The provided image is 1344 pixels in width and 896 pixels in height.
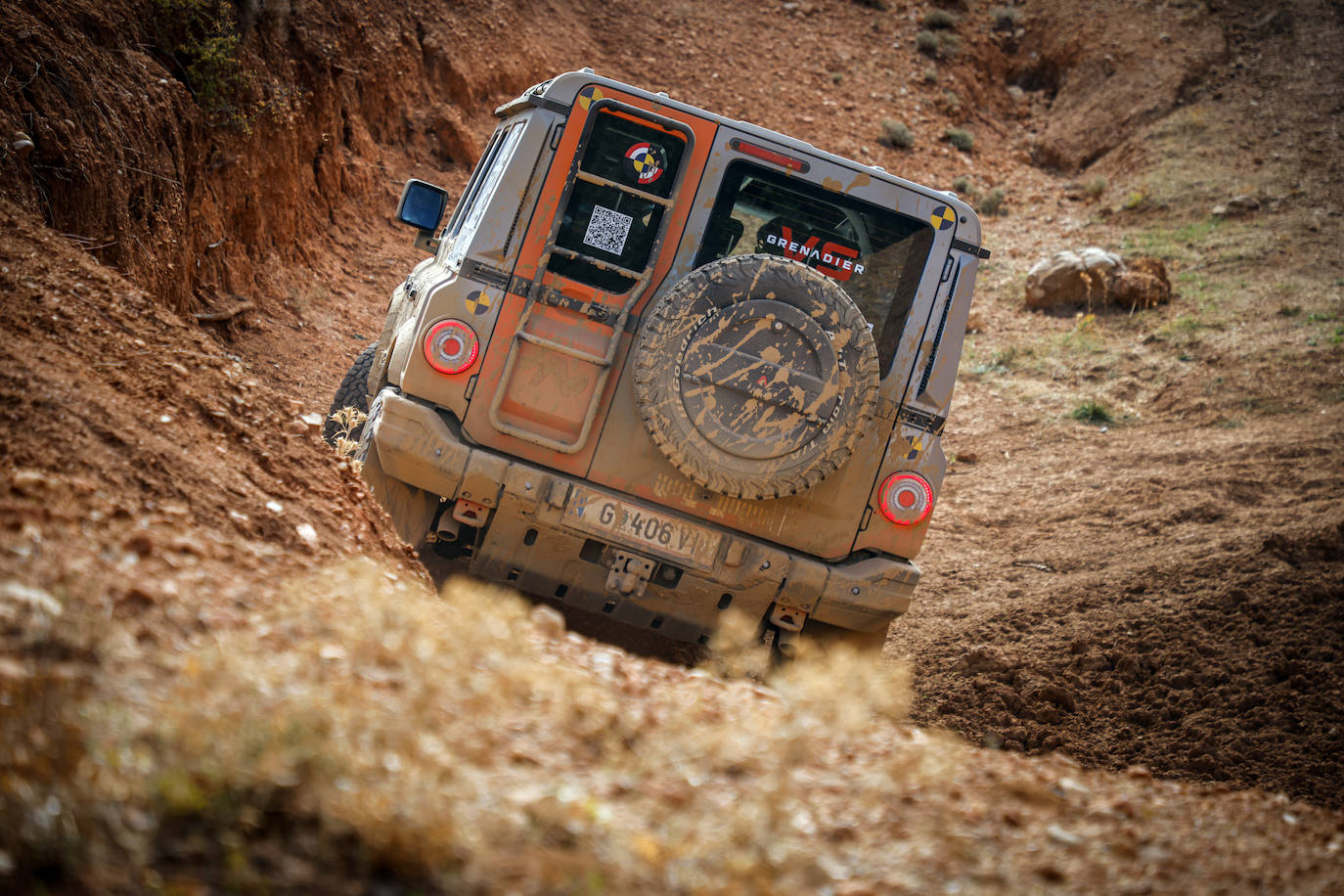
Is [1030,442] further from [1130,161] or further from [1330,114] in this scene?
[1330,114]

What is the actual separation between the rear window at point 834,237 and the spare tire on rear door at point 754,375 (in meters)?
0.41

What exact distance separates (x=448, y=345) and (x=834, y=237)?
5.77ft

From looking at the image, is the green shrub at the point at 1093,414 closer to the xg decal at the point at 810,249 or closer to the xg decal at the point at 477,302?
the xg decal at the point at 810,249

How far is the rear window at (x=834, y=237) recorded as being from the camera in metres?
4.22

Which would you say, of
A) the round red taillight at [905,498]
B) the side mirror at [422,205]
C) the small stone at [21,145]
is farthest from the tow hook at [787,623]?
the small stone at [21,145]

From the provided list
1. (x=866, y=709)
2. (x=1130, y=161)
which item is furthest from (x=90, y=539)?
(x=1130, y=161)

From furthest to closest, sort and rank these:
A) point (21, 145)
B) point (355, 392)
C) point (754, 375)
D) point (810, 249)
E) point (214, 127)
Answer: point (214, 127), point (355, 392), point (21, 145), point (810, 249), point (754, 375)

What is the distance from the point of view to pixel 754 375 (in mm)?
3842

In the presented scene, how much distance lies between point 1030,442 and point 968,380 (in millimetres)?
2212

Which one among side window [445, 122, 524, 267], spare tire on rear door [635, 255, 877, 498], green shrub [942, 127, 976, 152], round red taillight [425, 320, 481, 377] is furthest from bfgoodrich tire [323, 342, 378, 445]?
green shrub [942, 127, 976, 152]

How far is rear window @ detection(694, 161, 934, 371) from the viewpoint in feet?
13.9

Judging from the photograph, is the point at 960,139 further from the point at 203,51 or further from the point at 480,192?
the point at 480,192

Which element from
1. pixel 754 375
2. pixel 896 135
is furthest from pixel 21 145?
pixel 896 135

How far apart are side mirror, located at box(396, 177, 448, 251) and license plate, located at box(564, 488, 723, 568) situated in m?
2.04
